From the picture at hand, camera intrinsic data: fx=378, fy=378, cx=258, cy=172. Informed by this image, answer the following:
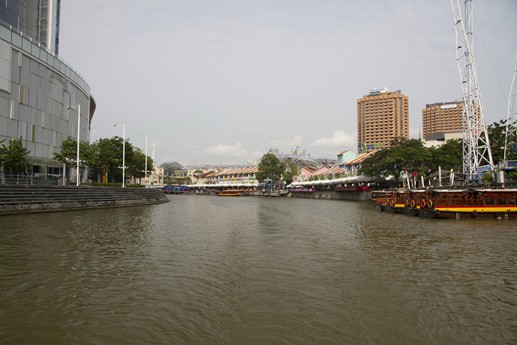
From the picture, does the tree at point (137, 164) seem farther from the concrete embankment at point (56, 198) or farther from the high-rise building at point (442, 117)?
the high-rise building at point (442, 117)

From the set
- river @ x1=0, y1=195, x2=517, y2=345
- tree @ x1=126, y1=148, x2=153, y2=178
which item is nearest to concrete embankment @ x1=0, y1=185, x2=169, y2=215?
river @ x1=0, y1=195, x2=517, y2=345

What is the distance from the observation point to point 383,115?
177 meters

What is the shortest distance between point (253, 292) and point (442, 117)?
185 m

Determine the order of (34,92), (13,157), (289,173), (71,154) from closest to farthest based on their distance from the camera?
(13,157) < (34,92) < (71,154) < (289,173)

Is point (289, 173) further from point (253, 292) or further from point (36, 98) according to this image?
point (253, 292)

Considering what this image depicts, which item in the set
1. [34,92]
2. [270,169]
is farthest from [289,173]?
[34,92]

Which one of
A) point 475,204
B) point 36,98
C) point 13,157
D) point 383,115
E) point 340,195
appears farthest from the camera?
point 383,115

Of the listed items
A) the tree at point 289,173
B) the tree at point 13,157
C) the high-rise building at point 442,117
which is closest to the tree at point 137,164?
the tree at point 13,157

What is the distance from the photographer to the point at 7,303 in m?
8.05

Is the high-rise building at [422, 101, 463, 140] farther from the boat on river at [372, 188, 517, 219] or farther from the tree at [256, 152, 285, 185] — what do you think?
the boat on river at [372, 188, 517, 219]

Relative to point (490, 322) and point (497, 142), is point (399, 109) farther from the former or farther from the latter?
point (490, 322)

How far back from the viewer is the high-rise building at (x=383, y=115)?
571ft

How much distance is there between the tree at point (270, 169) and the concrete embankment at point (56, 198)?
7360cm

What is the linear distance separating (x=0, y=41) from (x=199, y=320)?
45.4 m
